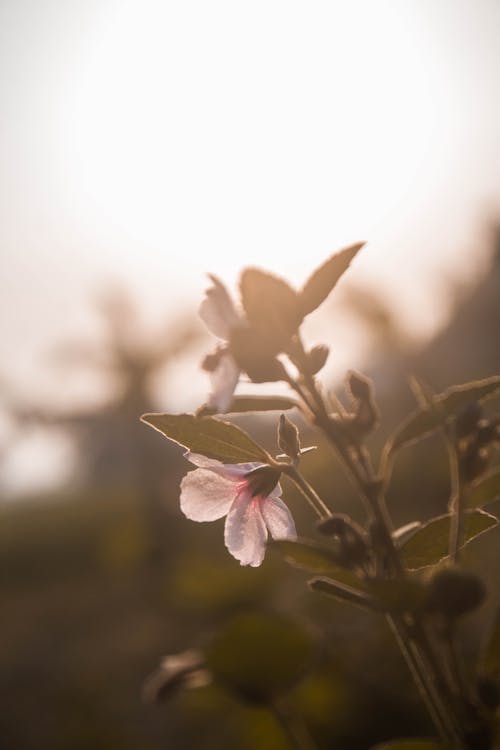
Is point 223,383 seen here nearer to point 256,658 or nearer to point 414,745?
point 256,658

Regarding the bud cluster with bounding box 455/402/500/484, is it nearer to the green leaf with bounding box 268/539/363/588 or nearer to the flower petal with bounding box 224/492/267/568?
the green leaf with bounding box 268/539/363/588

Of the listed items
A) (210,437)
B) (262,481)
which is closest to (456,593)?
(210,437)

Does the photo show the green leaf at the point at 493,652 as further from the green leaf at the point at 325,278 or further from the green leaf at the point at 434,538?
the green leaf at the point at 325,278

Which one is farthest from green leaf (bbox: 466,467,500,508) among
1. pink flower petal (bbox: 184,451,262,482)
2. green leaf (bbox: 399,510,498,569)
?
pink flower petal (bbox: 184,451,262,482)

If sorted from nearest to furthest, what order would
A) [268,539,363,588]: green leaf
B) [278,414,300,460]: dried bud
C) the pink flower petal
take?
[268,539,363,588]: green leaf, [278,414,300,460]: dried bud, the pink flower petal

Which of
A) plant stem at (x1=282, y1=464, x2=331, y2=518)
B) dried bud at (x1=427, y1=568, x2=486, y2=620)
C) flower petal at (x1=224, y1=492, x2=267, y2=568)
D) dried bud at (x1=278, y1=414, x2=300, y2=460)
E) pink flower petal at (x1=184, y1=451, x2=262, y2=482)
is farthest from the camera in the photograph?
flower petal at (x1=224, y1=492, x2=267, y2=568)

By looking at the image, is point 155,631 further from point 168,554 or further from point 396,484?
point 168,554

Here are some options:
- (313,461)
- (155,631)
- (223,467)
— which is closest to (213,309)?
(223,467)
